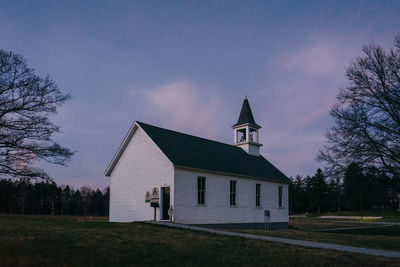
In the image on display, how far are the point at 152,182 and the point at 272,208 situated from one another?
1304 centimetres

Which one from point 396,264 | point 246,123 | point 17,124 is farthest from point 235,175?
point 396,264

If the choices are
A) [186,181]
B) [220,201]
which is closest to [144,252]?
[186,181]

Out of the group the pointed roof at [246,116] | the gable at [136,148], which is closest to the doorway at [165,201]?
the gable at [136,148]

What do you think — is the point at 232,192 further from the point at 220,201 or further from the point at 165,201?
the point at 165,201

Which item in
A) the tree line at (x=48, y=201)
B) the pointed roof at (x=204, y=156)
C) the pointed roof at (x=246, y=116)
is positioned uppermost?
the pointed roof at (x=246, y=116)

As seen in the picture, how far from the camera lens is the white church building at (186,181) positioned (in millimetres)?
24812

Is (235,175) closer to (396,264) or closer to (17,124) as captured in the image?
(17,124)

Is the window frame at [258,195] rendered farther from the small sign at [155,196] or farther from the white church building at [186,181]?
the small sign at [155,196]

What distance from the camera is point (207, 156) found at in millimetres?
28641

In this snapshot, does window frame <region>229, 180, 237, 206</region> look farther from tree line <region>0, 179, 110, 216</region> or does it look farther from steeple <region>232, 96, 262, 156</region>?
tree line <region>0, 179, 110, 216</region>

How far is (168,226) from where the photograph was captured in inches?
834

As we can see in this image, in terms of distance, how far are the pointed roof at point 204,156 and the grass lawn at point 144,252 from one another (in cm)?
1010

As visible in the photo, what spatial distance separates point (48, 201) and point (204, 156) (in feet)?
246

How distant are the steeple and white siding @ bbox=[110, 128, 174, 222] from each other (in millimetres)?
12565
